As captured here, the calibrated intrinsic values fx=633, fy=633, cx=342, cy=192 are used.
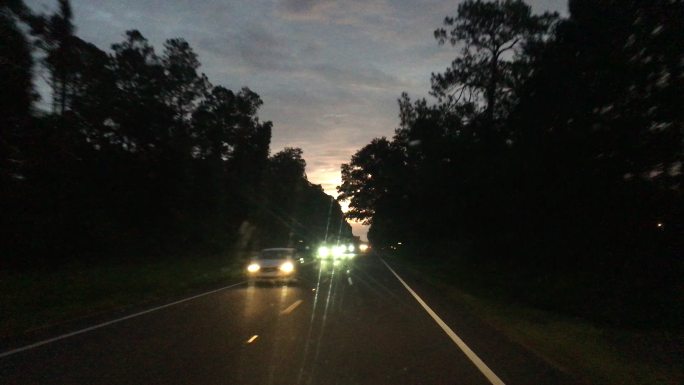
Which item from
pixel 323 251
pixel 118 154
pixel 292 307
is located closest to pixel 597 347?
pixel 292 307

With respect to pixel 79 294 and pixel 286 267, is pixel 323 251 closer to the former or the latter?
pixel 286 267

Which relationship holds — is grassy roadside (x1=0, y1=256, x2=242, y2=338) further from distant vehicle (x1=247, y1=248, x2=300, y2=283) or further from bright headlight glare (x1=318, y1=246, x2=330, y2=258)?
bright headlight glare (x1=318, y1=246, x2=330, y2=258)

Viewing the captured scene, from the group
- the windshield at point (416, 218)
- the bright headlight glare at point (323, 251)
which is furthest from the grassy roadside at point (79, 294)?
the bright headlight glare at point (323, 251)

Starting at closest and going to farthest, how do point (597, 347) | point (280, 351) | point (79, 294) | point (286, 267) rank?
point (280, 351), point (597, 347), point (79, 294), point (286, 267)

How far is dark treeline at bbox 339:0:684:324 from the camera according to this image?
23.3 meters

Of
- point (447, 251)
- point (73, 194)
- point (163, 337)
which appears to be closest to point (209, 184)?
point (73, 194)

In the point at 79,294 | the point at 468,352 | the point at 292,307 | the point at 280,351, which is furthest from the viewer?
the point at 79,294

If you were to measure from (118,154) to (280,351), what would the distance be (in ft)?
129

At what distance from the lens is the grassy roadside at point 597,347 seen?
8.73m

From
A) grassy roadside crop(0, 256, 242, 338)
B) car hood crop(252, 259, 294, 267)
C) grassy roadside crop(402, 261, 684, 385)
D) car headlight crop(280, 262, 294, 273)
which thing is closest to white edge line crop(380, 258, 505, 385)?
grassy roadside crop(402, 261, 684, 385)

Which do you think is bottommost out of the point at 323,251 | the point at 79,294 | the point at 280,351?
the point at 79,294

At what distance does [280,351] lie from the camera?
10125mm

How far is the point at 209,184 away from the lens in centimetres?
5662

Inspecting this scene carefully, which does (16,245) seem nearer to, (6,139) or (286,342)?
(6,139)
